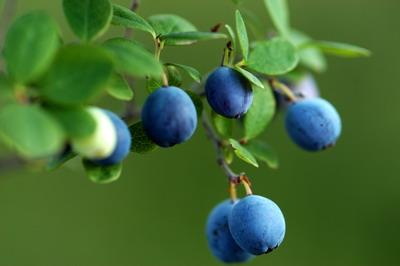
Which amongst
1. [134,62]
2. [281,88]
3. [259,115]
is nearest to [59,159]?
[134,62]

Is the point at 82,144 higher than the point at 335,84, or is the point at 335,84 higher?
the point at 82,144

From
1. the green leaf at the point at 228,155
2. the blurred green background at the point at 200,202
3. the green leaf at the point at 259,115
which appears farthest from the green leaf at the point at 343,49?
the blurred green background at the point at 200,202

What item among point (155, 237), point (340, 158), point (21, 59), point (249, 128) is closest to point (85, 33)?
point (21, 59)

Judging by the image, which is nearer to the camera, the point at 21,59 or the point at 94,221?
the point at 21,59

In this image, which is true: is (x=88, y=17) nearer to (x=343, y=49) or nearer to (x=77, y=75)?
(x=77, y=75)

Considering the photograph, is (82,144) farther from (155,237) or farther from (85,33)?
(155,237)

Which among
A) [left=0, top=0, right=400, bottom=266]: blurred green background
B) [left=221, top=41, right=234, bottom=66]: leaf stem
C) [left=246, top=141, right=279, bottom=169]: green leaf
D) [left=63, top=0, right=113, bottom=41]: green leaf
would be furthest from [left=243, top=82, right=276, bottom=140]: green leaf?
[left=0, top=0, right=400, bottom=266]: blurred green background
